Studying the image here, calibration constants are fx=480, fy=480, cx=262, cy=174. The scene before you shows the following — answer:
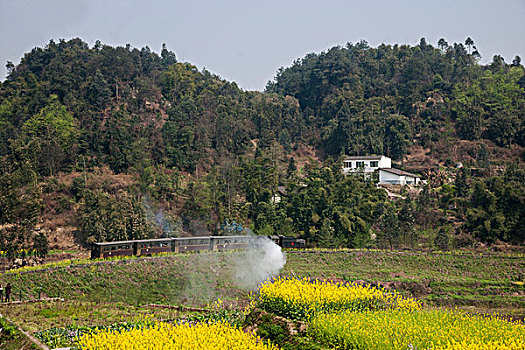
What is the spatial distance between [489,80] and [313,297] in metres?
75.6

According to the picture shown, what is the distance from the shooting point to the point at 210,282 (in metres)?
28.6

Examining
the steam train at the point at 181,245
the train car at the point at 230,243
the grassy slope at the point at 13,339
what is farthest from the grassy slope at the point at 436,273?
the grassy slope at the point at 13,339

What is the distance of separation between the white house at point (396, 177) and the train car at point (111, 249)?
37.8 metres

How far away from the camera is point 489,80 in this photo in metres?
79.4

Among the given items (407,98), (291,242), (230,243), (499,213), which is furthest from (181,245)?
(407,98)

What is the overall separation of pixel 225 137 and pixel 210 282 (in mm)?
37931

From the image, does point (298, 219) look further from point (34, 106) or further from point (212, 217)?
point (34, 106)

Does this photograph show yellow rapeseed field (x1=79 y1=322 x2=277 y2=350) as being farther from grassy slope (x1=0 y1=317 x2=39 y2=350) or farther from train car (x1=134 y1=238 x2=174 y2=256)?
train car (x1=134 y1=238 x2=174 y2=256)

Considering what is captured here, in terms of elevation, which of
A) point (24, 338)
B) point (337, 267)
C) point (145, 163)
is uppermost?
point (145, 163)

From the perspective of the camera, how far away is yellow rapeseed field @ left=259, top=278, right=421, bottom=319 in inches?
599

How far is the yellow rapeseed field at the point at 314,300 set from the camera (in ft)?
49.9

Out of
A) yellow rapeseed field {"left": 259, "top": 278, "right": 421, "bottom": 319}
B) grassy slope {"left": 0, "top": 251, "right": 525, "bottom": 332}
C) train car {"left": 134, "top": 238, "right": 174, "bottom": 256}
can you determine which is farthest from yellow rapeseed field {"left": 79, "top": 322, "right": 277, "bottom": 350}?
train car {"left": 134, "top": 238, "right": 174, "bottom": 256}

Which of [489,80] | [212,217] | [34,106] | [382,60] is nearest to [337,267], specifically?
[212,217]

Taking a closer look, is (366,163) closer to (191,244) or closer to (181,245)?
(191,244)
